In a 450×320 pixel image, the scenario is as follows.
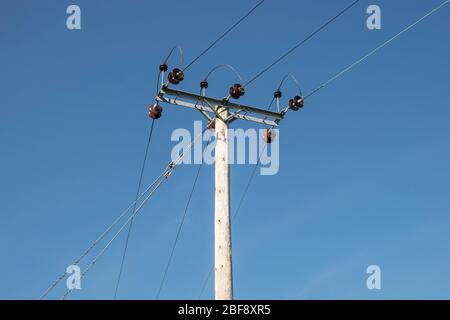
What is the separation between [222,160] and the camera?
32.0 feet

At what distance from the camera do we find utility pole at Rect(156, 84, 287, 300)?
28.5 ft

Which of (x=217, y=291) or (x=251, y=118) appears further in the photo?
(x=251, y=118)

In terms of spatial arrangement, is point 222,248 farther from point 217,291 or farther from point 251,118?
point 251,118

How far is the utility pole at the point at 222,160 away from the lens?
28.5 ft
